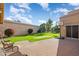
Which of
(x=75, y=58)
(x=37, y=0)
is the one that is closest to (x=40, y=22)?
(x=37, y=0)

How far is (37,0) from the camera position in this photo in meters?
→ 5.65

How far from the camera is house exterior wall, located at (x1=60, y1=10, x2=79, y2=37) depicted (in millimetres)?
5956

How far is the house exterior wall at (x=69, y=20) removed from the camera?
5.96 m

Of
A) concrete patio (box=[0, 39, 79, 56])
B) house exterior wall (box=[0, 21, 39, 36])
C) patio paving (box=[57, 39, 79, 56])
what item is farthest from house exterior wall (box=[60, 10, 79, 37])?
house exterior wall (box=[0, 21, 39, 36])

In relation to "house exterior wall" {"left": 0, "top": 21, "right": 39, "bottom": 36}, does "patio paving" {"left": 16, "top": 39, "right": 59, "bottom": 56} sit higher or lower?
lower

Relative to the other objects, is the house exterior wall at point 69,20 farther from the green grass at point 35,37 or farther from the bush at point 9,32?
the bush at point 9,32

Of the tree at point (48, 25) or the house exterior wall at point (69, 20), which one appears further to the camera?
the house exterior wall at point (69, 20)

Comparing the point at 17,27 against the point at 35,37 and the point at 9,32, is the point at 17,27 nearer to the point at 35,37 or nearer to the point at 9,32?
the point at 9,32

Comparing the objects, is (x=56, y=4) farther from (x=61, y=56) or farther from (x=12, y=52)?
(x=12, y=52)

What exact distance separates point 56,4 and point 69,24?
1002 mm

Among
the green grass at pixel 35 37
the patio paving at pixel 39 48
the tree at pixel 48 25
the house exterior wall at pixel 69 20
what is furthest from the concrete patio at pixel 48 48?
the house exterior wall at pixel 69 20

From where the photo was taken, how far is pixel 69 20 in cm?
625

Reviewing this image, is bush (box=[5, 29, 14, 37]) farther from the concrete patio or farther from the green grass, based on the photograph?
the concrete patio

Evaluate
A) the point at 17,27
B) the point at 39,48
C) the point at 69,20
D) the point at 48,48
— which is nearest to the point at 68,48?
the point at 48,48
